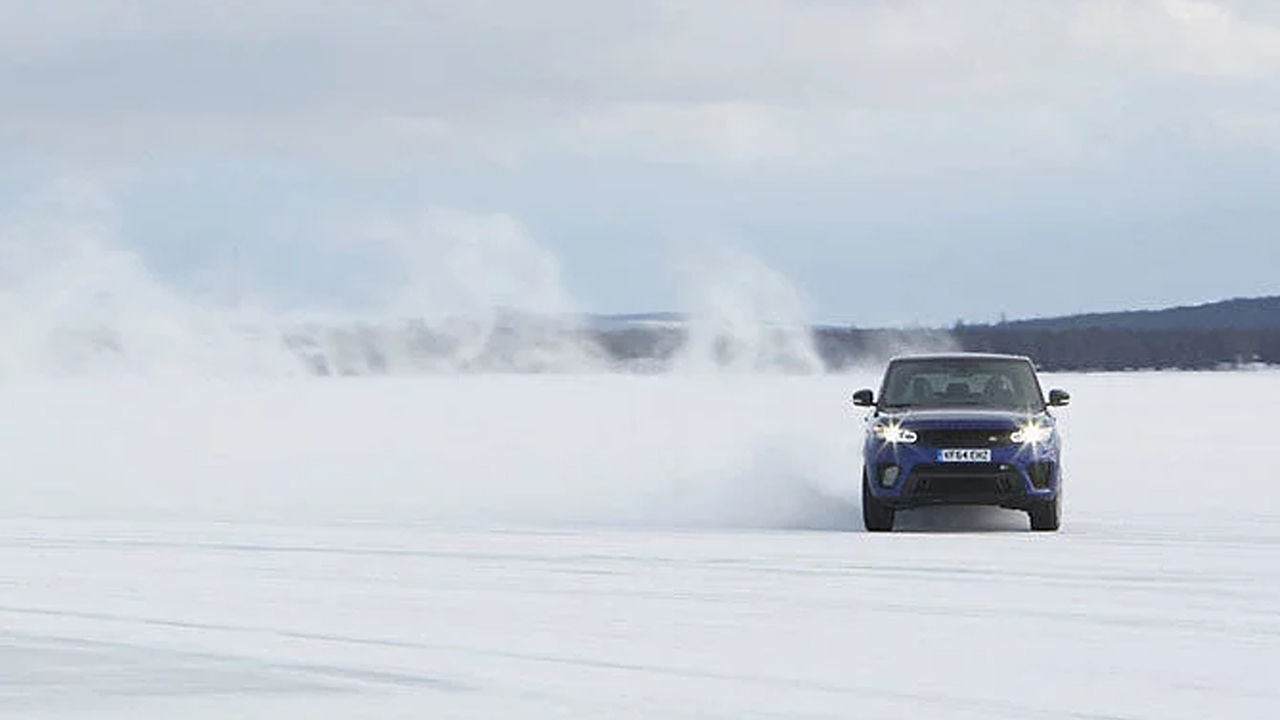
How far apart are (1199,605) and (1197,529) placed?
6.46m

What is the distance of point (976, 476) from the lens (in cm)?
1862

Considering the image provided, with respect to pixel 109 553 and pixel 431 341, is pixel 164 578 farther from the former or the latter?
pixel 431 341

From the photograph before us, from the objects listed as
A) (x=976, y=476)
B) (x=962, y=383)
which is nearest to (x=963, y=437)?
(x=976, y=476)

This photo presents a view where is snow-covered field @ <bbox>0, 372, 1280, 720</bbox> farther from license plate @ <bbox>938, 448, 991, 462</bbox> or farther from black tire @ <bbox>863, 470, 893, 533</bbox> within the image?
license plate @ <bbox>938, 448, 991, 462</bbox>

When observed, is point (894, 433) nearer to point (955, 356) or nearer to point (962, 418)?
point (962, 418)

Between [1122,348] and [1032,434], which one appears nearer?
[1032,434]

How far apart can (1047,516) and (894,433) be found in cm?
150

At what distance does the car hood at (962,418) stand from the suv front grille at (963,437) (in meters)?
0.04

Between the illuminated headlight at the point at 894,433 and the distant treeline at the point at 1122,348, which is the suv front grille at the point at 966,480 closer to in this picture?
the illuminated headlight at the point at 894,433

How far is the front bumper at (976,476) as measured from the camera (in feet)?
61.1

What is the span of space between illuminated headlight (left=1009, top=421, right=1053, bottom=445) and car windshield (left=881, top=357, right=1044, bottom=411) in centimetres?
81

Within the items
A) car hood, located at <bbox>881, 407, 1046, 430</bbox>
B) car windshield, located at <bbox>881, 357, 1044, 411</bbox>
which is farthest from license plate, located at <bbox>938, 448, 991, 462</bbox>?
car windshield, located at <bbox>881, 357, 1044, 411</bbox>

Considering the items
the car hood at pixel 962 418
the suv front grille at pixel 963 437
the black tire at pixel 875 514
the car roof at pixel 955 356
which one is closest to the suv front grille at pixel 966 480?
the suv front grille at pixel 963 437

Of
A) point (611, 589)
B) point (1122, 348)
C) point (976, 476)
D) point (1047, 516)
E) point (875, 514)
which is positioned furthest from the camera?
point (1122, 348)
